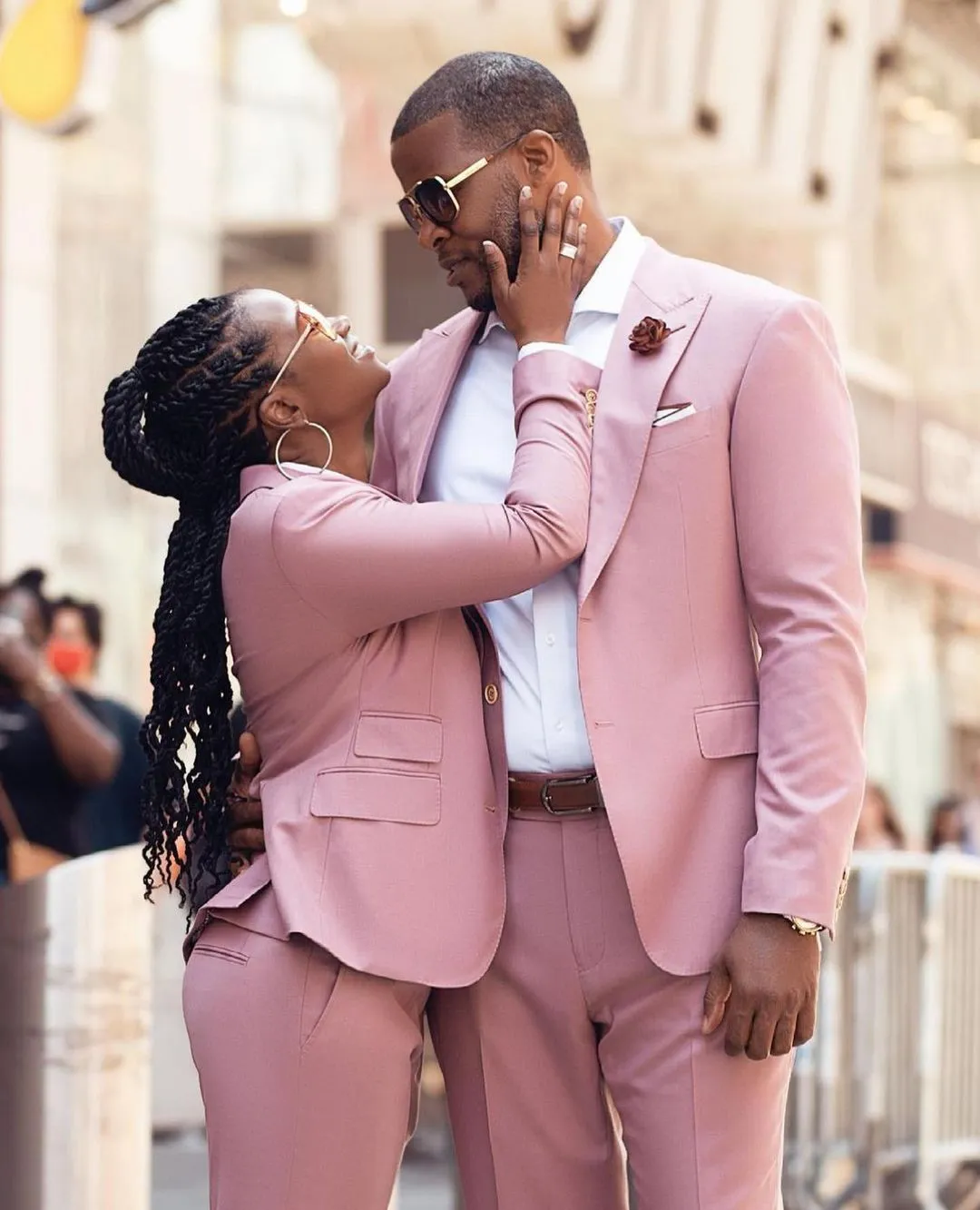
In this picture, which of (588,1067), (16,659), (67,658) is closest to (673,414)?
(588,1067)

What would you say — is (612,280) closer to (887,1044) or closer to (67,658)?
(887,1044)

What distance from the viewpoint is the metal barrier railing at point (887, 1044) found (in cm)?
656

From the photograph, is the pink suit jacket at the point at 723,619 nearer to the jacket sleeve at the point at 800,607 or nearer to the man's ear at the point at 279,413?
the jacket sleeve at the point at 800,607

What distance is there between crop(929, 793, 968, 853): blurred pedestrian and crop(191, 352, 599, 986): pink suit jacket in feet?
34.2

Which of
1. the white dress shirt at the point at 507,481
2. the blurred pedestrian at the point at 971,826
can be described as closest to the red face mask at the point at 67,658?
the white dress shirt at the point at 507,481

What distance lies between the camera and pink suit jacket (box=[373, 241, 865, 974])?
9.64ft

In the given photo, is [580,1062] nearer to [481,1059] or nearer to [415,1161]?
[481,1059]

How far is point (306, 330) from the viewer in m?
3.24

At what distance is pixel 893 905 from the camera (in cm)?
668

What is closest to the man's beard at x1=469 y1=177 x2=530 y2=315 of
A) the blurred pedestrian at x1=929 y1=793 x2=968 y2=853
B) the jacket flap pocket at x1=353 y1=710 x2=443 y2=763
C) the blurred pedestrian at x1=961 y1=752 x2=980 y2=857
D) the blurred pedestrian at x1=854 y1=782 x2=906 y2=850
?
the jacket flap pocket at x1=353 y1=710 x2=443 y2=763

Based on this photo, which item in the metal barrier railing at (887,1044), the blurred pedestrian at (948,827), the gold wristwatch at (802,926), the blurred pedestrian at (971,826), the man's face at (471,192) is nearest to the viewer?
A: the gold wristwatch at (802,926)

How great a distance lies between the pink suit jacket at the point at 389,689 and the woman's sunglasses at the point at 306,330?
0.16 metres

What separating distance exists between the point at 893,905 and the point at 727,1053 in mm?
3844

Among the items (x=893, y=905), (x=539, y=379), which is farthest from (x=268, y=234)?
(x=539, y=379)
